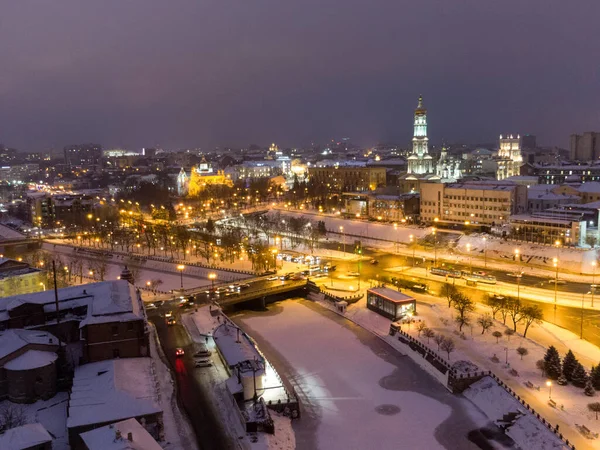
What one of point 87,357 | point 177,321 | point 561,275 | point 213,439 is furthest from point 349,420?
point 561,275

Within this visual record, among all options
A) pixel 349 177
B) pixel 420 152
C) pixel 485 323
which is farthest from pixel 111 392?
pixel 349 177

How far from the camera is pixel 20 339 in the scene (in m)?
21.6

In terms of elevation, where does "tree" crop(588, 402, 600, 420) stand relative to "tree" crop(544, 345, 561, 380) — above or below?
below

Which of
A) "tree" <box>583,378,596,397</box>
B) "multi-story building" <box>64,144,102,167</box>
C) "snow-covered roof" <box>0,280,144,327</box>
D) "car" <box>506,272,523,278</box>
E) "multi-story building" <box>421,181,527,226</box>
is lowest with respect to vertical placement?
"tree" <box>583,378,596,397</box>

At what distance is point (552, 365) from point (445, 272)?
53.7 ft

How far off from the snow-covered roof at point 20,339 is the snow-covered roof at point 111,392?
2042 mm

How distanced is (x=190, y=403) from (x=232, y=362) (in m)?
2.82

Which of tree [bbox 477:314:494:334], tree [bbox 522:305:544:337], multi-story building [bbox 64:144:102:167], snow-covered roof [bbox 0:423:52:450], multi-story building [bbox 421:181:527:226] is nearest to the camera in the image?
snow-covered roof [bbox 0:423:52:450]

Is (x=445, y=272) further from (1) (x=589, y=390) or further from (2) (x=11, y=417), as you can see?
(2) (x=11, y=417)

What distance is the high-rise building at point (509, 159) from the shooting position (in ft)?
271

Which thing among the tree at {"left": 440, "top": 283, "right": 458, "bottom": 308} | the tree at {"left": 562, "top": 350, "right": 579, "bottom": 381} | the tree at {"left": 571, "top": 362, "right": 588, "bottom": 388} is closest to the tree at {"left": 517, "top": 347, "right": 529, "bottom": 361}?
the tree at {"left": 562, "top": 350, "right": 579, "bottom": 381}

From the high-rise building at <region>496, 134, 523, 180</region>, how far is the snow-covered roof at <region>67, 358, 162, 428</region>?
70301 mm

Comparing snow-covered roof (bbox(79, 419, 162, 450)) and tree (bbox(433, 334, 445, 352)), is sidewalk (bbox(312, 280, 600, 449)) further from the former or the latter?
snow-covered roof (bbox(79, 419, 162, 450))

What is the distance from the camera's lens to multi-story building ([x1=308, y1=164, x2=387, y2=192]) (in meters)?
82.2
